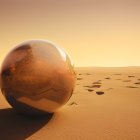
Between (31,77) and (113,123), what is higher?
(31,77)

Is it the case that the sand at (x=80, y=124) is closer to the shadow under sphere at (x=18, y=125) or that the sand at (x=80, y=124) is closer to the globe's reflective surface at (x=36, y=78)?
the shadow under sphere at (x=18, y=125)

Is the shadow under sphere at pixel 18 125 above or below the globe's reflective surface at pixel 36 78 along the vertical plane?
below

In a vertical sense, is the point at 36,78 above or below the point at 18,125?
above

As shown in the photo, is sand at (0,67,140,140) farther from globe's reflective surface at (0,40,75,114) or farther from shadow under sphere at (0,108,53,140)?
globe's reflective surface at (0,40,75,114)

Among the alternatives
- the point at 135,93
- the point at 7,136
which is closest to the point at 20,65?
the point at 7,136

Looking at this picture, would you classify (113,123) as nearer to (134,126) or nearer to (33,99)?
(134,126)

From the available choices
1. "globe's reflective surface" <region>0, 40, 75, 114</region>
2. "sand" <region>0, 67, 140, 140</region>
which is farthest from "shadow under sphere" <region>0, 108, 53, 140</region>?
"globe's reflective surface" <region>0, 40, 75, 114</region>

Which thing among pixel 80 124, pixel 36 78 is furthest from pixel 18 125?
pixel 80 124

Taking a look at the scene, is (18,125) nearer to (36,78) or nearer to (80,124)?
(36,78)

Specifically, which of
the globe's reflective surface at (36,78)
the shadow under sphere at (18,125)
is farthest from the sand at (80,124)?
the globe's reflective surface at (36,78)
